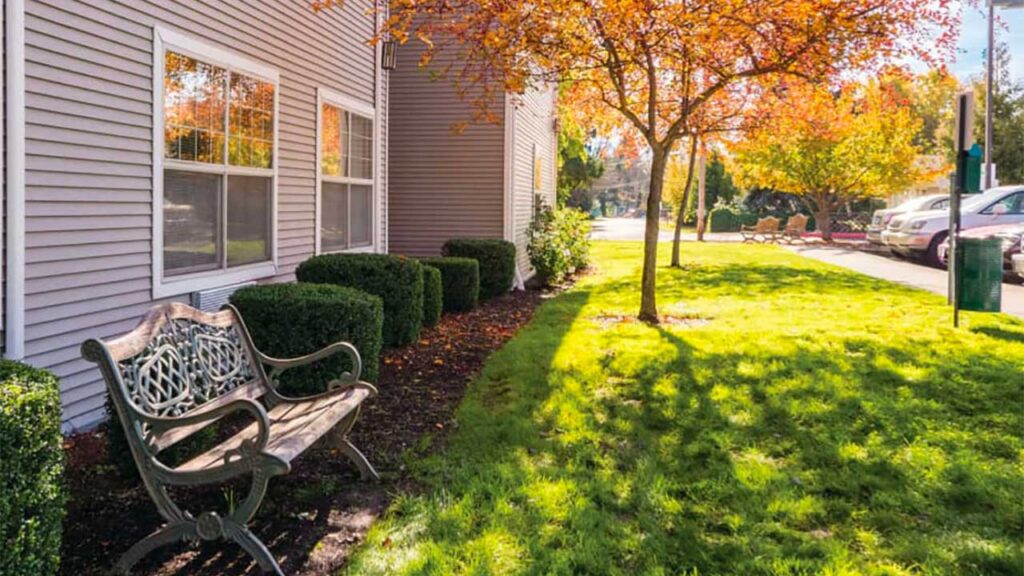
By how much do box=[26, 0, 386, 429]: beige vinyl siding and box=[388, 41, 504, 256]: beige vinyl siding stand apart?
21.2 ft

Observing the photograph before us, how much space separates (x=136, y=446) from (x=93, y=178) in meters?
2.39

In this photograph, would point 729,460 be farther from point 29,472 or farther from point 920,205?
point 920,205

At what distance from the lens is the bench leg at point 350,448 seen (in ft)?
13.4

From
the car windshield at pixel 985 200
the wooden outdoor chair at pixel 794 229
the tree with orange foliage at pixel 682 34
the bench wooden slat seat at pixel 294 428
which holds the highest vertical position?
the tree with orange foliage at pixel 682 34

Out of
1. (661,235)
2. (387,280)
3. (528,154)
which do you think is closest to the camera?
(387,280)

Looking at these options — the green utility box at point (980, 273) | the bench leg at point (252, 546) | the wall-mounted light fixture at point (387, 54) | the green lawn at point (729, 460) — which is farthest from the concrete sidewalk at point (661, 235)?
the bench leg at point (252, 546)

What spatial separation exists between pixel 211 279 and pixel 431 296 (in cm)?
308

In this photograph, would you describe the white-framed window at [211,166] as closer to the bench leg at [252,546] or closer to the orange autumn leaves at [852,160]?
the bench leg at [252,546]

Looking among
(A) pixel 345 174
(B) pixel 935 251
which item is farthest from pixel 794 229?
(A) pixel 345 174

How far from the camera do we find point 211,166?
5.93m

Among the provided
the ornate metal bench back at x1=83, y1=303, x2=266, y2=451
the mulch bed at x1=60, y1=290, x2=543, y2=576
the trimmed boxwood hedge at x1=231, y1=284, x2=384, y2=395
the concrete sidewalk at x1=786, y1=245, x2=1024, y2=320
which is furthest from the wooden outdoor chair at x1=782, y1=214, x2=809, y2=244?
the ornate metal bench back at x1=83, y1=303, x2=266, y2=451

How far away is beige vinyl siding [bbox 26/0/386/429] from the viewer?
4289 millimetres

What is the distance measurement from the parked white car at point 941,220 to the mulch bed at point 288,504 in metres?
14.8

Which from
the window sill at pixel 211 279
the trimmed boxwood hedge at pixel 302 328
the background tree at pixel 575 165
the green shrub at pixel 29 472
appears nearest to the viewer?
the green shrub at pixel 29 472
